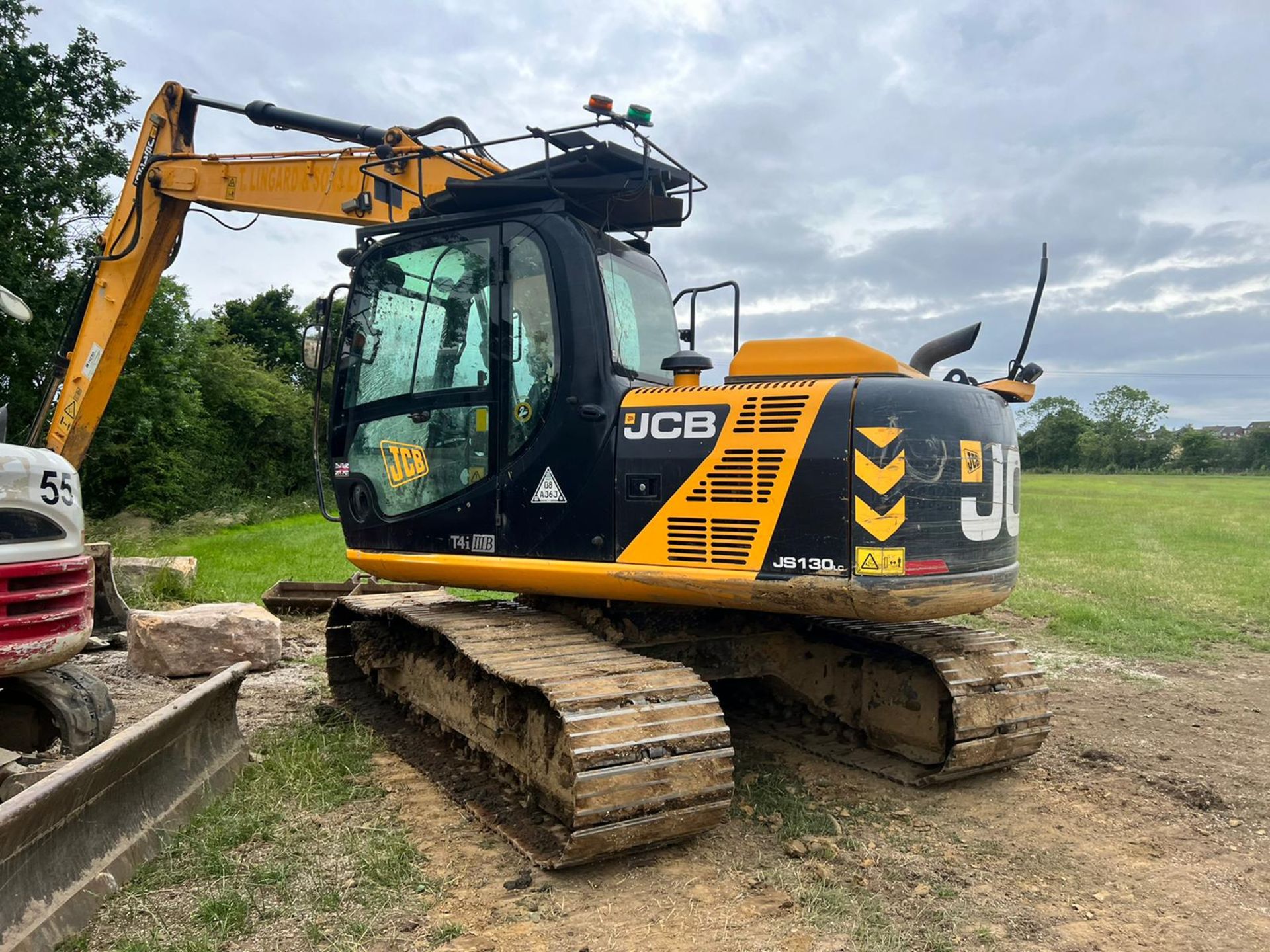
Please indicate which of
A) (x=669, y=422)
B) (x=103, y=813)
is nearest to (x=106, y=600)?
(x=103, y=813)

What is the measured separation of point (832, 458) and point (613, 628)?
59.4 inches

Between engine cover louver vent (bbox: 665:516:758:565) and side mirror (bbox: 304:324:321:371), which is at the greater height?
side mirror (bbox: 304:324:321:371)

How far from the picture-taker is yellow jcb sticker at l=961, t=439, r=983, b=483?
12.9 ft

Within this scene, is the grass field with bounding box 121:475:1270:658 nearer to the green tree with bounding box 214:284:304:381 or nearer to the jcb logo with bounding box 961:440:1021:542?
the jcb logo with bounding box 961:440:1021:542

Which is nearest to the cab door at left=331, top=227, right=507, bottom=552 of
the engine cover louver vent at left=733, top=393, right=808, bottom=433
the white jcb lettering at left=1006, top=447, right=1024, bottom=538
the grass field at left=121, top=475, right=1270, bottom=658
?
the engine cover louver vent at left=733, top=393, right=808, bottom=433

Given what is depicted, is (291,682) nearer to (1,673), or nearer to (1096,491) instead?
(1,673)

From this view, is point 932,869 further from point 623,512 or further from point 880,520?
point 623,512

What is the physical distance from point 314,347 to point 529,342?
1410 millimetres

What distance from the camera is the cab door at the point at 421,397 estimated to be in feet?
15.4

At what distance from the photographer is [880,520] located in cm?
375

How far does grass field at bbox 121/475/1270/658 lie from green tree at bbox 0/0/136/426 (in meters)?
3.76

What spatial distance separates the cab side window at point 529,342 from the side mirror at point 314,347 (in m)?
1.27

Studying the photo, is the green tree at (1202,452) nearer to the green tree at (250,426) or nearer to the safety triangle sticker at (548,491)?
the green tree at (250,426)

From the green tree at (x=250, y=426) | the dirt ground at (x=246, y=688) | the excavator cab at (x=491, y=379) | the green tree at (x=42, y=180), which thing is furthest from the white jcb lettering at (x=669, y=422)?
the green tree at (x=250, y=426)
